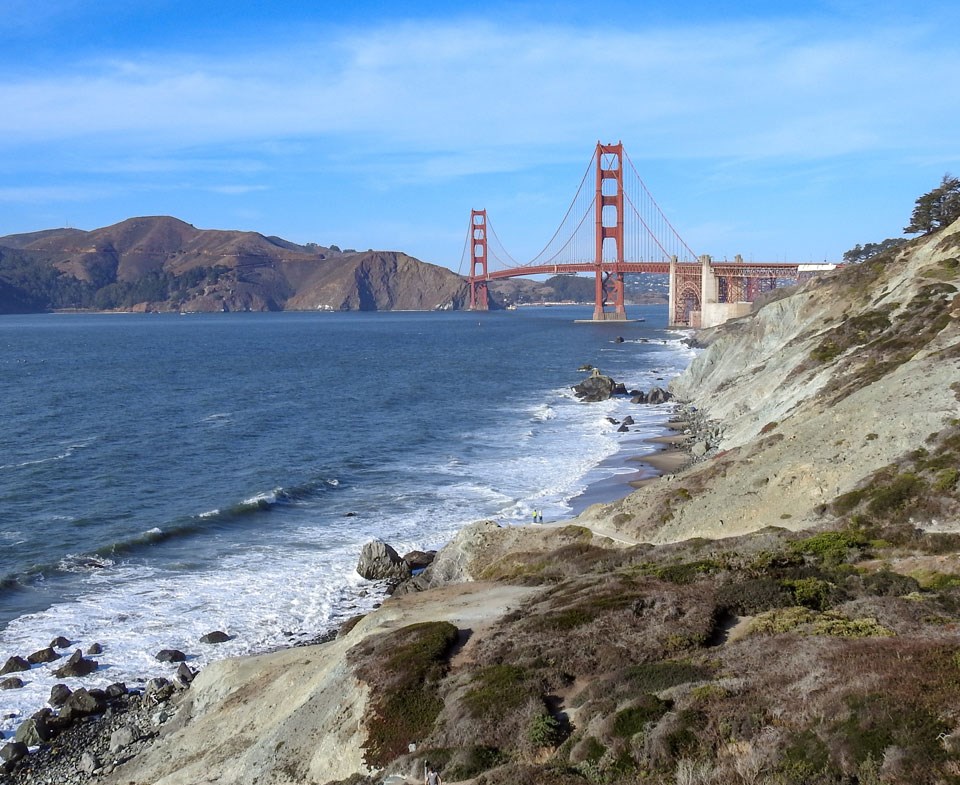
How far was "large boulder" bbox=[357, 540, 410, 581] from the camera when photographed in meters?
23.7

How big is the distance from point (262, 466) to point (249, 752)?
26317 millimetres

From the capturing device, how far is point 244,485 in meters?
34.4

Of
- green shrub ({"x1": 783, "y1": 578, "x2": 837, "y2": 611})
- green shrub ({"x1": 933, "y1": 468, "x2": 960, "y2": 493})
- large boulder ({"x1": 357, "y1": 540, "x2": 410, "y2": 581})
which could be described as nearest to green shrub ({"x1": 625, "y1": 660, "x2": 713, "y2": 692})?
green shrub ({"x1": 783, "y1": 578, "x2": 837, "y2": 611})

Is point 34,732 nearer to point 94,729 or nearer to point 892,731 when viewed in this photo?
point 94,729

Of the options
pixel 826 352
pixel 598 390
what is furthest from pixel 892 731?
pixel 598 390

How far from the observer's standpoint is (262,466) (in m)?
37.9

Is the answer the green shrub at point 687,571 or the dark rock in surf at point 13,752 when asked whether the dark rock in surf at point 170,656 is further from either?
the green shrub at point 687,571

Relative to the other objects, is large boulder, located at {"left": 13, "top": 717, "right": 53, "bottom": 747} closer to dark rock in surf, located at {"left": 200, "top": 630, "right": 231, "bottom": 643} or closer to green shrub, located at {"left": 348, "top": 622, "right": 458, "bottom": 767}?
dark rock in surf, located at {"left": 200, "top": 630, "right": 231, "bottom": 643}

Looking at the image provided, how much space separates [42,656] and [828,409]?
2073 cm

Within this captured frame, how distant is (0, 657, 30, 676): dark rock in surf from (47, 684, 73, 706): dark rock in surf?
5.33ft

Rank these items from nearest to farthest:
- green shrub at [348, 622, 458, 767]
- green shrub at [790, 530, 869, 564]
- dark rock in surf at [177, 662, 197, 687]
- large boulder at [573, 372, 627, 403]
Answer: green shrub at [348, 622, 458, 767] < green shrub at [790, 530, 869, 564] < dark rock in surf at [177, 662, 197, 687] < large boulder at [573, 372, 627, 403]

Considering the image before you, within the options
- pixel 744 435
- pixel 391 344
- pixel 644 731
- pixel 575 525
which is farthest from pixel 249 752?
pixel 391 344

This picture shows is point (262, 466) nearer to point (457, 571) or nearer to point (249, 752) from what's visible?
point (457, 571)

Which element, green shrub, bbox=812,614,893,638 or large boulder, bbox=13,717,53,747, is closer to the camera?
green shrub, bbox=812,614,893,638
